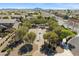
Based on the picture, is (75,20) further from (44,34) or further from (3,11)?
(3,11)

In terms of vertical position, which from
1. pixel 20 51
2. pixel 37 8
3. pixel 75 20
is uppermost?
pixel 37 8

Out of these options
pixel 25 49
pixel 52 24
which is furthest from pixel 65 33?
pixel 25 49

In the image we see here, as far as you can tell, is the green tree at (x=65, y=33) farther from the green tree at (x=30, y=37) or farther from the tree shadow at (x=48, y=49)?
the green tree at (x=30, y=37)

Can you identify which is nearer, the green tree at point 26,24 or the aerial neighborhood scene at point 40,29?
the aerial neighborhood scene at point 40,29

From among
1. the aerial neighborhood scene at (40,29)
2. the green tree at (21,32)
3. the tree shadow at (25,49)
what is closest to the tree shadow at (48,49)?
the aerial neighborhood scene at (40,29)

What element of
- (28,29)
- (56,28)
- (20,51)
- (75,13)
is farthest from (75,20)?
(20,51)

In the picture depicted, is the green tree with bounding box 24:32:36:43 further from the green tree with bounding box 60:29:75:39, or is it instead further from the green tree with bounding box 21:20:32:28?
the green tree with bounding box 60:29:75:39

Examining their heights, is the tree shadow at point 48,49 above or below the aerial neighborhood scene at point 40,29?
below
